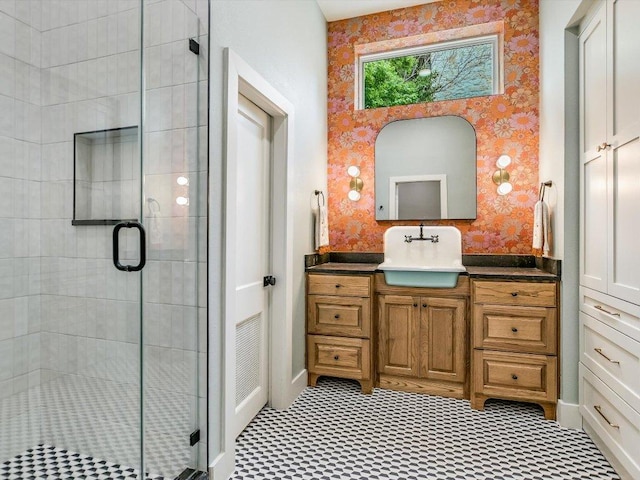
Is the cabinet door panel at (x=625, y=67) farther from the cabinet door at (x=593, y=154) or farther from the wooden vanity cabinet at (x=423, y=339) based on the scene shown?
the wooden vanity cabinet at (x=423, y=339)

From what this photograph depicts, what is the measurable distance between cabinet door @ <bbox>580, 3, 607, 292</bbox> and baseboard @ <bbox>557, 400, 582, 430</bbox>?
0.74 metres

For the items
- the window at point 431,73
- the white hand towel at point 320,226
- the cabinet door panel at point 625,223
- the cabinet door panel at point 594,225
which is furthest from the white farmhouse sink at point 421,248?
the window at point 431,73

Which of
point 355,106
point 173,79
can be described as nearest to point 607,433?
point 173,79

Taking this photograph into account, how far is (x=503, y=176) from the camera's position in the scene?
304 centimetres

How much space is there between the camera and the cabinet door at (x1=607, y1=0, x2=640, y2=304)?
5.42 ft

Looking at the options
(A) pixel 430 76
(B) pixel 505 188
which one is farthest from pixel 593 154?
(A) pixel 430 76

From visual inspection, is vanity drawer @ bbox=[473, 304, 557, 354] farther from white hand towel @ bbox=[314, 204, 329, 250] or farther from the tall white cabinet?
white hand towel @ bbox=[314, 204, 329, 250]

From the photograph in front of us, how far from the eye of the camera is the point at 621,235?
5.83ft

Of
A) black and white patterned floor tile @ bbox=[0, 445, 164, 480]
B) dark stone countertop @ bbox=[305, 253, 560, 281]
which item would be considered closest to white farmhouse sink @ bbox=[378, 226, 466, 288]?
dark stone countertop @ bbox=[305, 253, 560, 281]

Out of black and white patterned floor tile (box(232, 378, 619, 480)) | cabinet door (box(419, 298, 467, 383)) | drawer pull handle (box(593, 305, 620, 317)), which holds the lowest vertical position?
black and white patterned floor tile (box(232, 378, 619, 480))

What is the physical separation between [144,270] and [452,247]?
7.59ft

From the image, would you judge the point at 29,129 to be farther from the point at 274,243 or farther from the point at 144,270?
the point at 274,243

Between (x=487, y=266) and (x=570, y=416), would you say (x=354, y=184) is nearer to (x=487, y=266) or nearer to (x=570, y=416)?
(x=487, y=266)

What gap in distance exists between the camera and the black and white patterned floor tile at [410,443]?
183 cm
